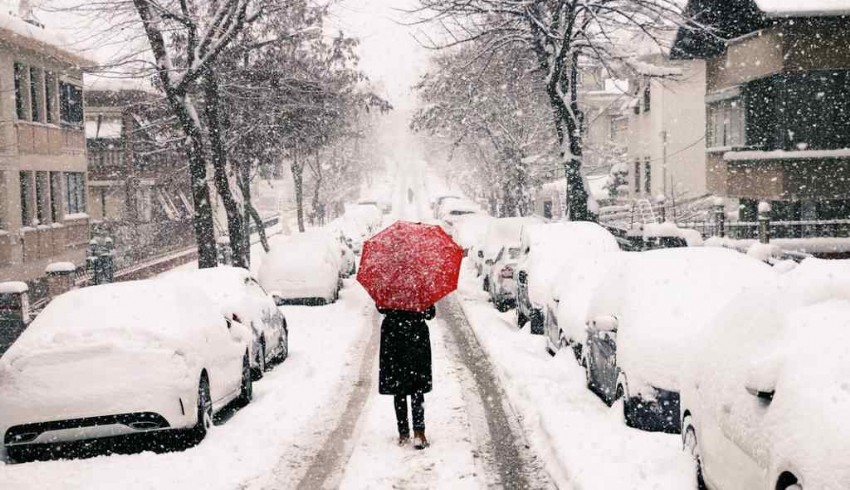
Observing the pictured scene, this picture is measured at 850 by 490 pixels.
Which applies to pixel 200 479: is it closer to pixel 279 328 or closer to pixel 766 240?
pixel 279 328

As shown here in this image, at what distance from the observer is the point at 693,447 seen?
686cm

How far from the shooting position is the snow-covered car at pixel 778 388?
Answer: 14.2 feet

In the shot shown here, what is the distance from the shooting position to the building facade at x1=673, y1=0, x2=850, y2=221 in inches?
875

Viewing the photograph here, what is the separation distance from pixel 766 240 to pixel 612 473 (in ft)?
48.7

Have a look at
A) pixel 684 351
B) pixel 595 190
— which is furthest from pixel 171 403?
pixel 595 190

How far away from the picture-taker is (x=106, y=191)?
43844 millimetres

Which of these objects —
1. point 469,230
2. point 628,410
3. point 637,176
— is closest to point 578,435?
point 628,410

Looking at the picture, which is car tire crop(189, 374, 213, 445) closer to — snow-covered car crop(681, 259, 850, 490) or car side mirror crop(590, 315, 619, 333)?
car side mirror crop(590, 315, 619, 333)

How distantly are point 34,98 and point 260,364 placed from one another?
19148mm

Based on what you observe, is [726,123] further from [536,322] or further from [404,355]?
[404,355]

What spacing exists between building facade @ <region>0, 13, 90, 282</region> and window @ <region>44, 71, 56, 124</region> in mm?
12

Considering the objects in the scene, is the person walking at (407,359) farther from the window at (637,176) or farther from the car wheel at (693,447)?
the window at (637,176)

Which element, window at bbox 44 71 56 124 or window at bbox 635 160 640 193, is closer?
window at bbox 44 71 56 124

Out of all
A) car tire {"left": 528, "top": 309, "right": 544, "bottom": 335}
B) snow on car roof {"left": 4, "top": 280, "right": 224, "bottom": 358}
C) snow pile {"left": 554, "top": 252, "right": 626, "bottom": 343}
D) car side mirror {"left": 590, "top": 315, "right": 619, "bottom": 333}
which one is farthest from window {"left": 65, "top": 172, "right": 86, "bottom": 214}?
car side mirror {"left": 590, "top": 315, "right": 619, "bottom": 333}
